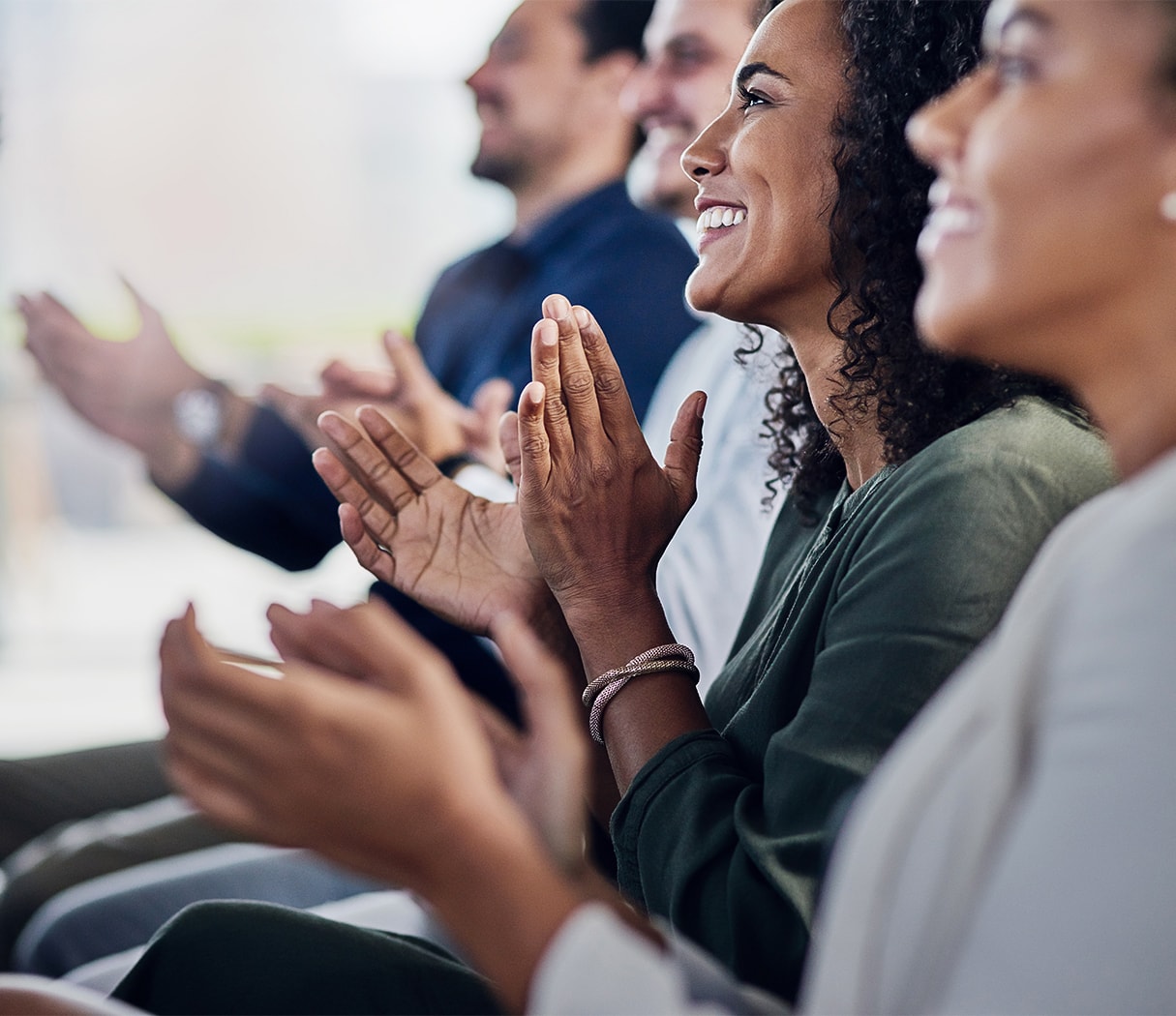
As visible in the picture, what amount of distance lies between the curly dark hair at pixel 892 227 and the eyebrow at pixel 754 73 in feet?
0.18

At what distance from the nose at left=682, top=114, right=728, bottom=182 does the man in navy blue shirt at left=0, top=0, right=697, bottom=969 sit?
69 cm

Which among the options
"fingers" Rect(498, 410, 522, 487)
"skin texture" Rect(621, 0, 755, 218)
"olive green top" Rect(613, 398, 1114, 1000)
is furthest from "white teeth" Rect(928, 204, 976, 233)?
"skin texture" Rect(621, 0, 755, 218)

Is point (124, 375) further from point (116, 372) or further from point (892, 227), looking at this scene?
point (892, 227)

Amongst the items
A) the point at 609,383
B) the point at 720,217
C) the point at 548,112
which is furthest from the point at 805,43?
the point at 548,112

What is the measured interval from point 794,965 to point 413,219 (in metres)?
2.19

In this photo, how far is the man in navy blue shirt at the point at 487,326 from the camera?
1.73 meters

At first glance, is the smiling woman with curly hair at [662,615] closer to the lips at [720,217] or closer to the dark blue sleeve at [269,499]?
the lips at [720,217]

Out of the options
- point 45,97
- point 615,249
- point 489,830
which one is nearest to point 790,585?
point 489,830

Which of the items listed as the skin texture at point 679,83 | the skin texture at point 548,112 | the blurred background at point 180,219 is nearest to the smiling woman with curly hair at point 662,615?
the skin texture at point 679,83

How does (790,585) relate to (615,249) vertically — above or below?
below

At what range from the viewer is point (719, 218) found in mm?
1030

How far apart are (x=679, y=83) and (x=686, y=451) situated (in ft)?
3.38

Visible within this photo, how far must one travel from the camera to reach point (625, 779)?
34.2 inches

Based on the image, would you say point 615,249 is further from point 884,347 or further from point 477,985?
point 477,985
